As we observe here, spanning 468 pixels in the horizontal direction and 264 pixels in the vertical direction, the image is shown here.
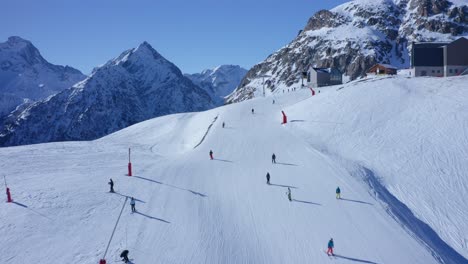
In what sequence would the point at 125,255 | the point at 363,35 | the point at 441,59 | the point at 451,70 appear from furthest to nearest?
the point at 363,35 → the point at 441,59 → the point at 451,70 → the point at 125,255

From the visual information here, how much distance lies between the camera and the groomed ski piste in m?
21.2

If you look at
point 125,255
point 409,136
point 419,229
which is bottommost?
point 419,229

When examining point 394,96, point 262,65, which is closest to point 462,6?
point 262,65

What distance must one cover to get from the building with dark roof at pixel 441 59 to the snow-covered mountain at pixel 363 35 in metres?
60.5

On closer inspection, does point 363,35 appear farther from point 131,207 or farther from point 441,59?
point 131,207

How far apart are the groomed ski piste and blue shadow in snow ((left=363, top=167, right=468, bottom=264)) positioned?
16cm

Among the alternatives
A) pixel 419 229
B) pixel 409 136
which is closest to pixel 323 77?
pixel 409 136

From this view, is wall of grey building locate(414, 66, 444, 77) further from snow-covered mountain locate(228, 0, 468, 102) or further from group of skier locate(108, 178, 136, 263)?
group of skier locate(108, 178, 136, 263)

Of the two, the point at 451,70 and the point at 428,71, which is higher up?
the point at 428,71

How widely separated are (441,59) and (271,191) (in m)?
58.9

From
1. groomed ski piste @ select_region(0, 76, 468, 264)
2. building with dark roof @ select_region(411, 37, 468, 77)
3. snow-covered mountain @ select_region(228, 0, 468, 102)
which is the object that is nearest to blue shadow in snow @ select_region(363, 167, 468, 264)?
groomed ski piste @ select_region(0, 76, 468, 264)

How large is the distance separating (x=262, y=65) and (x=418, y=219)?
16619 cm

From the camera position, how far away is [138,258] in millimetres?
19422

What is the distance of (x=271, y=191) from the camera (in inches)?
1141
